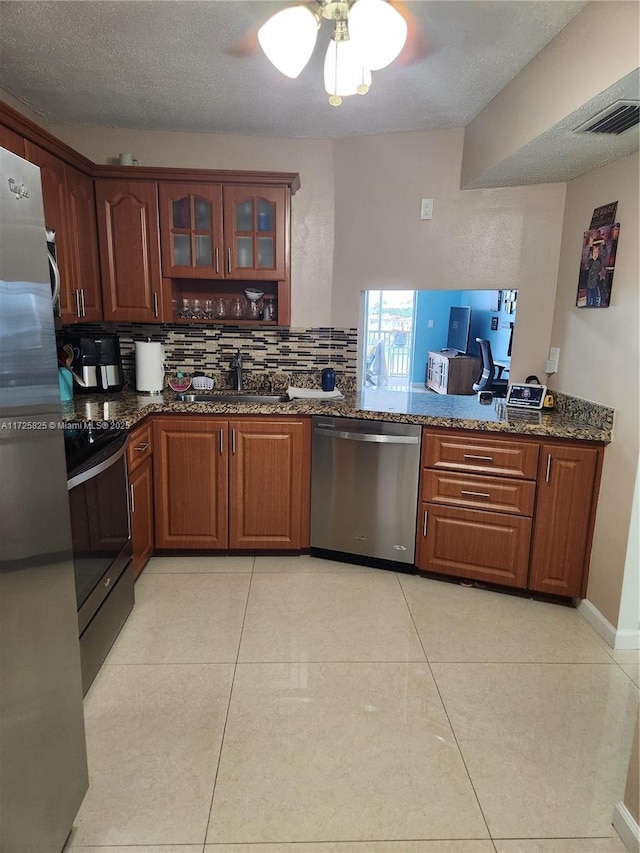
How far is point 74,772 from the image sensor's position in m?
1.42

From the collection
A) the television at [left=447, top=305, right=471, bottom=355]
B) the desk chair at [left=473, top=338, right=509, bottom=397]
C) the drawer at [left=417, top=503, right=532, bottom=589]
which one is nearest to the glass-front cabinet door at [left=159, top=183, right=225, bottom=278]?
the drawer at [left=417, top=503, right=532, bottom=589]

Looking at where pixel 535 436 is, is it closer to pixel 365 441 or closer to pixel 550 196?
pixel 365 441

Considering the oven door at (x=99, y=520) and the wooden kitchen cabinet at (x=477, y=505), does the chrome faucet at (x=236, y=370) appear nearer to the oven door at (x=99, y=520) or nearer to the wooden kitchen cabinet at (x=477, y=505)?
the oven door at (x=99, y=520)

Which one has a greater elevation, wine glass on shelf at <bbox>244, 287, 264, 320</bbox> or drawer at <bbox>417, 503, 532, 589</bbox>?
wine glass on shelf at <bbox>244, 287, 264, 320</bbox>

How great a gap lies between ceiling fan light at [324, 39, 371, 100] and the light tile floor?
221 centimetres

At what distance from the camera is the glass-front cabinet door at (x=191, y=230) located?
10.0ft

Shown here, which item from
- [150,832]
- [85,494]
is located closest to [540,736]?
[150,832]

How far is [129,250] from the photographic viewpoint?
3102mm

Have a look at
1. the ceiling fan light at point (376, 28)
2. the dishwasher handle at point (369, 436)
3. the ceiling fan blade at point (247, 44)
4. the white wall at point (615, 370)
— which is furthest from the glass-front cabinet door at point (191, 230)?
the white wall at point (615, 370)

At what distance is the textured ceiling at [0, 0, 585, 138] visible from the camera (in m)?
1.91

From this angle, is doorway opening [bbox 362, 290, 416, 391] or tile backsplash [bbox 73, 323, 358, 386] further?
doorway opening [bbox 362, 290, 416, 391]

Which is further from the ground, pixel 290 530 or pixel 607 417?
pixel 607 417

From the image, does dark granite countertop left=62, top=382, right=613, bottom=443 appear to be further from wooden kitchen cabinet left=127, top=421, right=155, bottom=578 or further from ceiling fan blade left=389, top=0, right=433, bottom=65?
ceiling fan blade left=389, top=0, right=433, bottom=65

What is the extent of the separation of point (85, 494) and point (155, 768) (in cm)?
96
